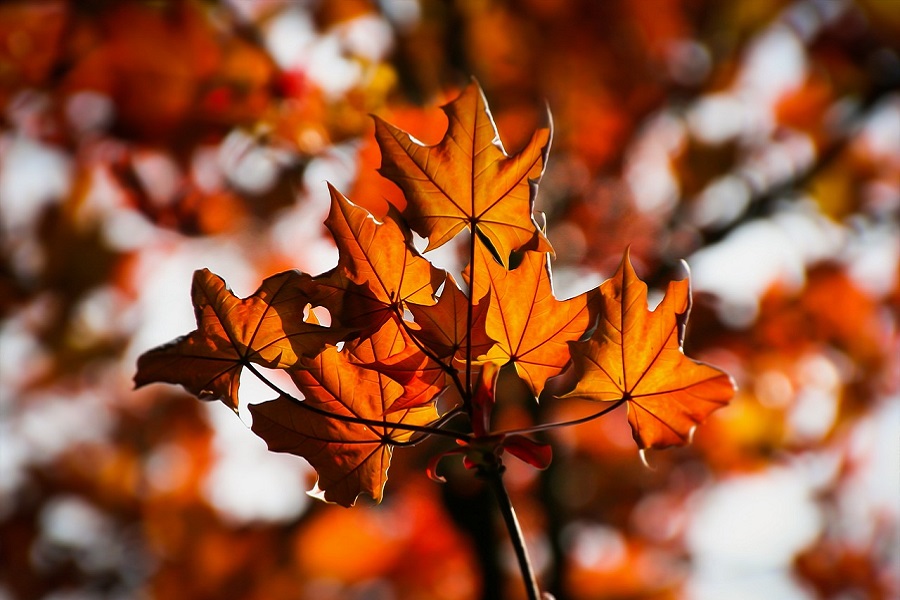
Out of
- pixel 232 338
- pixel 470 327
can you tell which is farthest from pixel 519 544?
pixel 232 338

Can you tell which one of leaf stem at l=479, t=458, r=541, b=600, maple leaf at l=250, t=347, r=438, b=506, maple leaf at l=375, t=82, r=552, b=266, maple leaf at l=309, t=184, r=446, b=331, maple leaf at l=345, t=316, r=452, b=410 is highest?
maple leaf at l=375, t=82, r=552, b=266

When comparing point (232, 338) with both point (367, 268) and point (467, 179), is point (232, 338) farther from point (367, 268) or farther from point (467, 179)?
point (467, 179)

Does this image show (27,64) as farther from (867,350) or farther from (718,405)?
(867,350)

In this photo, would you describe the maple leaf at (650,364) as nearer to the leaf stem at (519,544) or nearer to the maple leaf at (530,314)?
the maple leaf at (530,314)

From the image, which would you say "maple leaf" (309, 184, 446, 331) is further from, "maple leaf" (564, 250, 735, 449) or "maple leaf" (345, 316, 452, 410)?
"maple leaf" (564, 250, 735, 449)

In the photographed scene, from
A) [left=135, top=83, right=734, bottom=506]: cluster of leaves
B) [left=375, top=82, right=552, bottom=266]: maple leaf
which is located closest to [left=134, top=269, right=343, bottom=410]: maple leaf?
[left=135, top=83, right=734, bottom=506]: cluster of leaves

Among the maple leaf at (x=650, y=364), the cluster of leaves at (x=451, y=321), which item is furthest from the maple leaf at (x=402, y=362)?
the maple leaf at (x=650, y=364)
